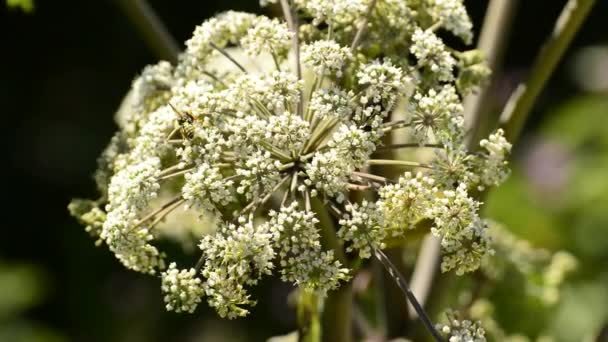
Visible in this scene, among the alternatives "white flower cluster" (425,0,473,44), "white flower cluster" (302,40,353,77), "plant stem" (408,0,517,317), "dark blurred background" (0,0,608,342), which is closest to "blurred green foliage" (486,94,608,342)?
"dark blurred background" (0,0,608,342)

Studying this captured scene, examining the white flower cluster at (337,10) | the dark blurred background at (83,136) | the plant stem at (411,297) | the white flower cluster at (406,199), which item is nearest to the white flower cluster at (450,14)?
the white flower cluster at (337,10)

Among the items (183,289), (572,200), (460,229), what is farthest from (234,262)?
(572,200)

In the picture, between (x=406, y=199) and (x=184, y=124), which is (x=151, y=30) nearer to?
(x=184, y=124)

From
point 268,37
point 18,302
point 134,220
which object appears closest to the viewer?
point 134,220

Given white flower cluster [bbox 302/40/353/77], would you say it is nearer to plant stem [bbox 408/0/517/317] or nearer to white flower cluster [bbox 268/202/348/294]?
white flower cluster [bbox 268/202/348/294]

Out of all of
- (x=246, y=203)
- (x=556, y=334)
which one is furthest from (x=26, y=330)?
(x=246, y=203)

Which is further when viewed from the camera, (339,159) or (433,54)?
(433,54)

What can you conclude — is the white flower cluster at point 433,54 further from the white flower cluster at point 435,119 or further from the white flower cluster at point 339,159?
the white flower cluster at point 339,159
